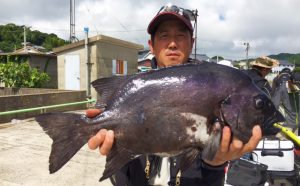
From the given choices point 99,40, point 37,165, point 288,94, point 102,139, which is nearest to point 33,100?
point 99,40

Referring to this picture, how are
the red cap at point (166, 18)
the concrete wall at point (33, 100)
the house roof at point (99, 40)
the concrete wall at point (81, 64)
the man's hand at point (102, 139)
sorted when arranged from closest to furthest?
the man's hand at point (102, 139), the red cap at point (166, 18), the concrete wall at point (33, 100), the house roof at point (99, 40), the concrete wall at point (81, 64)

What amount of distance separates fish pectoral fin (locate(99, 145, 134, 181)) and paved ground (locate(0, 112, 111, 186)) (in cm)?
380

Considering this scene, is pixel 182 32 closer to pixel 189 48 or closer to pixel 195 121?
pixel 189 48

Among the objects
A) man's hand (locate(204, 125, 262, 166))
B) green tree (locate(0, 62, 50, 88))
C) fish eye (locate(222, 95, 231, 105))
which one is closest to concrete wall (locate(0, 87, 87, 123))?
green tree (locate(0, 62, 50, 88))

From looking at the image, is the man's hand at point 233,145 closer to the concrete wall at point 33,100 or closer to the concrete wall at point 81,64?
the concrete wall at point 33,100

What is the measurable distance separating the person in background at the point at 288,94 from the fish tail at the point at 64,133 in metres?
6.56

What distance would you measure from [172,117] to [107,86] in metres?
0.51

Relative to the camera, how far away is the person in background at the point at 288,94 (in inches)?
303

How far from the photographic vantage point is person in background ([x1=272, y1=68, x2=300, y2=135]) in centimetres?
769

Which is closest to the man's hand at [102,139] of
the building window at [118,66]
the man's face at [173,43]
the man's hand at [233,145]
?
the man's hand at [233,145]

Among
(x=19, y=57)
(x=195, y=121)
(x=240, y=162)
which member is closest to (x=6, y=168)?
(x=240, y=162)

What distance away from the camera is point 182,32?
99.3 inches

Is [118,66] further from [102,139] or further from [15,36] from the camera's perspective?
[15,36]

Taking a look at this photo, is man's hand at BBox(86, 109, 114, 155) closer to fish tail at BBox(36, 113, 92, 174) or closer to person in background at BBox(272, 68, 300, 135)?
fish tail at BBox(36, 113, 92, 174)
